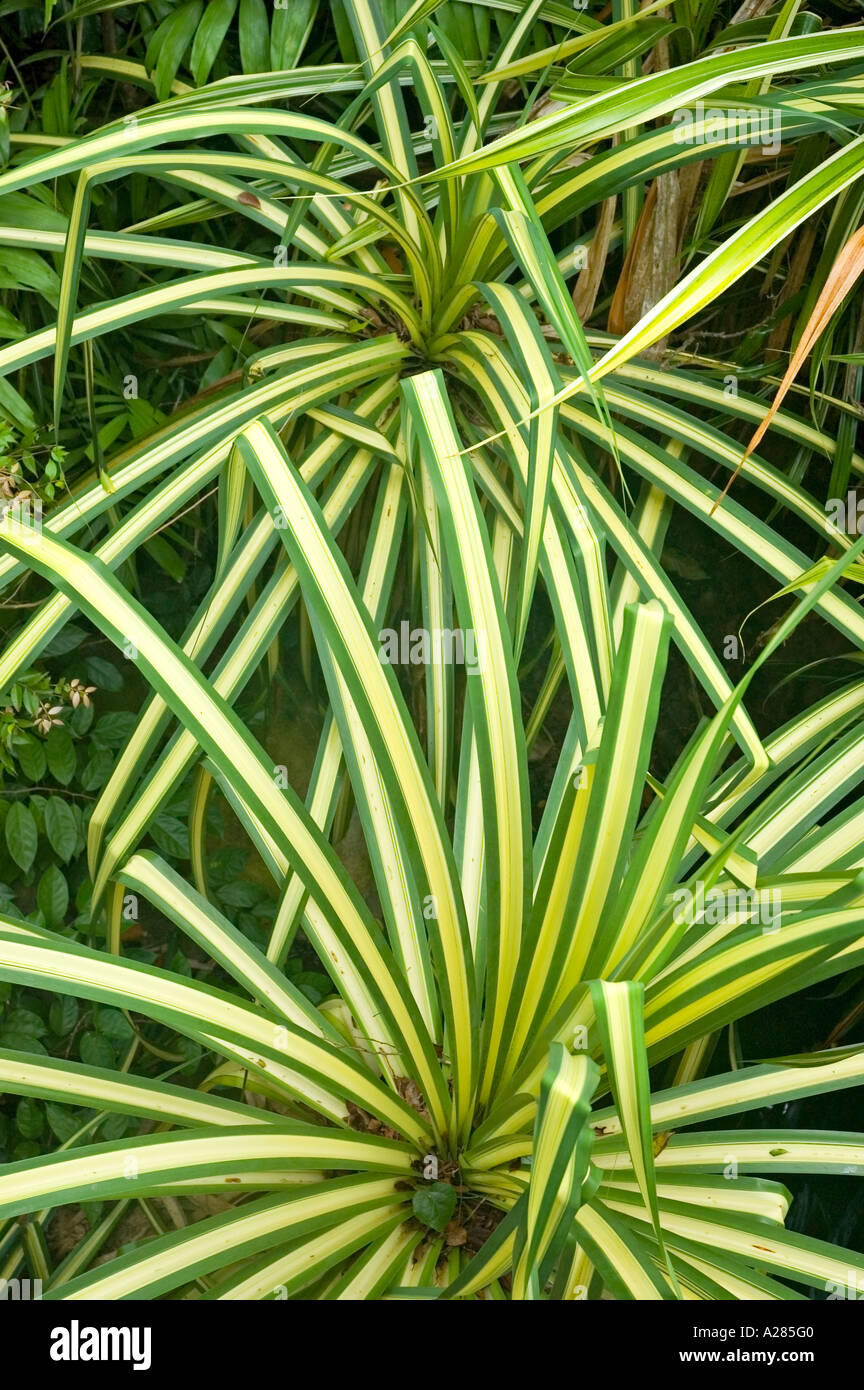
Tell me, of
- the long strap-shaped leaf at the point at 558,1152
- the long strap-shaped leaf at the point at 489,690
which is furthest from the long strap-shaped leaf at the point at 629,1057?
the long strap-shaped leaf at the point at 489,690

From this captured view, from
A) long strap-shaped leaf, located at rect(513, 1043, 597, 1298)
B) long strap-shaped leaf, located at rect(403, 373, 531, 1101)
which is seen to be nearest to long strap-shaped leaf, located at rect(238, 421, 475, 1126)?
long strap-shaped leaf, located at rect(403, 373, 531, 1101)

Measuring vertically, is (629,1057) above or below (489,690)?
below

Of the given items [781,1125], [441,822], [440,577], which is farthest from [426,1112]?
[781,1125]

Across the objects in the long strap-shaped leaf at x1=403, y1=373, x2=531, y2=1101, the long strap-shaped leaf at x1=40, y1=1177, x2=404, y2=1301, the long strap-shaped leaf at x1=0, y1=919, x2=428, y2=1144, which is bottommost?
the long strap-shaped leaf at x1=40, y1=1177, x2=404, y2=1301

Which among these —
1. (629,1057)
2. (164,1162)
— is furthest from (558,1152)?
(164,1162)

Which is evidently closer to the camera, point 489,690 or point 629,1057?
point 629,1057

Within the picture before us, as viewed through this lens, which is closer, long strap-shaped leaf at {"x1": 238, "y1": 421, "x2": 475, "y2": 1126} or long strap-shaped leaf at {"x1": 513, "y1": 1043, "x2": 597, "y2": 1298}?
long strap-shaped leaf at {"x1": 513, "y1": 1043, "x2": 597, "y2": 1298}

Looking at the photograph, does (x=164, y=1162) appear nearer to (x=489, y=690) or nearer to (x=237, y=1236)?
(x=237, y=1236)

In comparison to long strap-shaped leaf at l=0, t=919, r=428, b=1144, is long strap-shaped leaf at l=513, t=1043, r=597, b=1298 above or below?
below

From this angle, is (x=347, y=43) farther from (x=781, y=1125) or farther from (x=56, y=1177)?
(x=781, y=1125)

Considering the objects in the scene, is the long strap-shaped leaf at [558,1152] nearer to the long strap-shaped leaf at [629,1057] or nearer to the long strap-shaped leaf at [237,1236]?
the long strap-shaped leaf at [629,1057]

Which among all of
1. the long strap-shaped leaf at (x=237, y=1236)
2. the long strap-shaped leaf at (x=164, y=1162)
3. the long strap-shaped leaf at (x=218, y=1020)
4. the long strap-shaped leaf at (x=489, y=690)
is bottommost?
the long strap-shaped leaf at (x=237, y=1236)

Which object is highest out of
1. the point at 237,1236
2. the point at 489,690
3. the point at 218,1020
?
the point at 489,690

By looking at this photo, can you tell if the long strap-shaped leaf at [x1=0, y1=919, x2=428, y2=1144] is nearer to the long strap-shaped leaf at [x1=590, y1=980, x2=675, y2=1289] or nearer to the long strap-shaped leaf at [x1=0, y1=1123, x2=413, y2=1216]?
the long strap-shaped leaf at [x1=0, y1=1123, x2=413, y2=1216]
